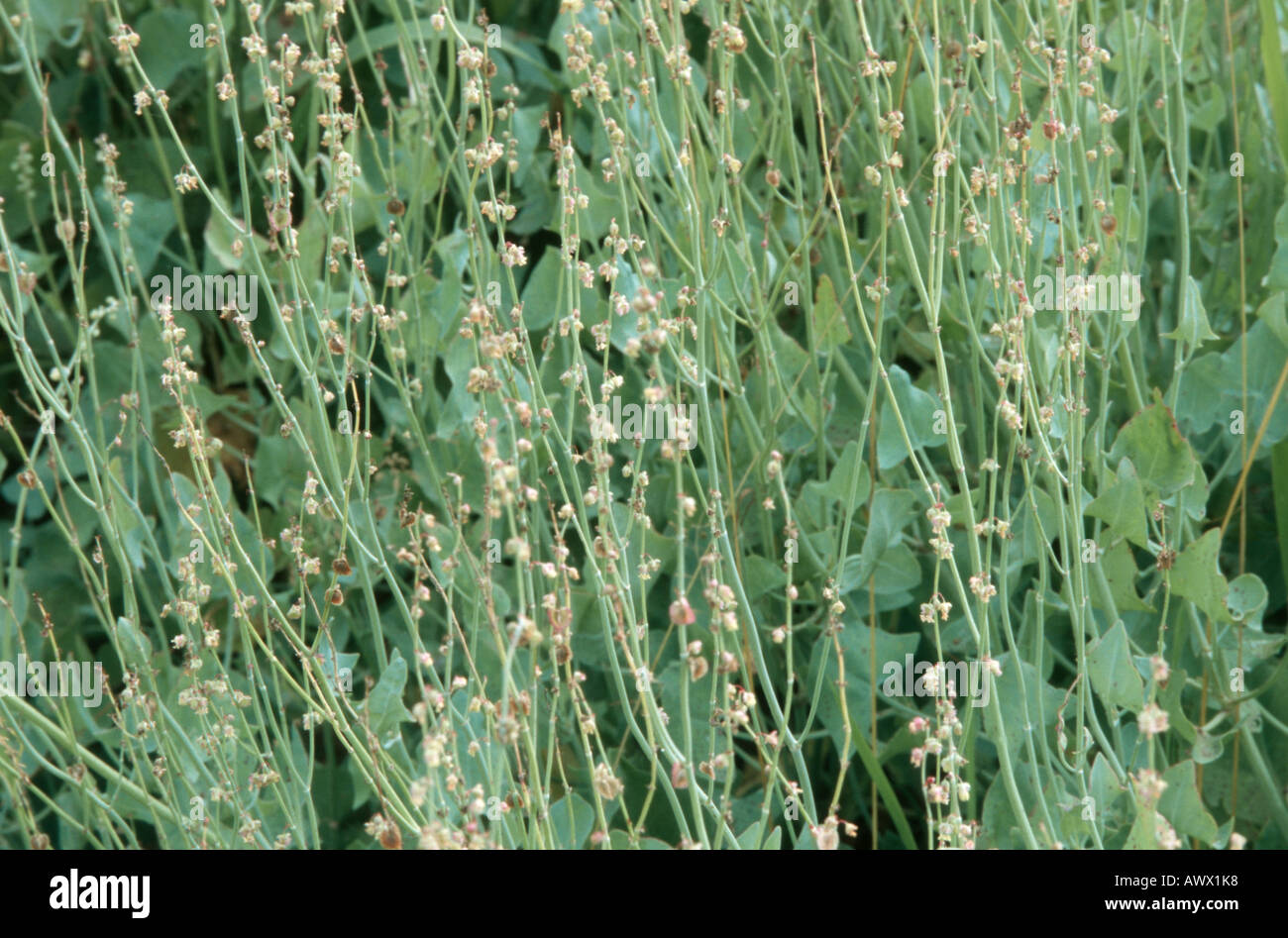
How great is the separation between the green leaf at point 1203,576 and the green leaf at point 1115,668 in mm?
140

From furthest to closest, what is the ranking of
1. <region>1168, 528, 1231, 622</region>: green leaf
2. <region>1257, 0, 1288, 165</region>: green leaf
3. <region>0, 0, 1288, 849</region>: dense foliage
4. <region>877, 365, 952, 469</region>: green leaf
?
<region>1257, 0, 1288, 165</region>: green leaf < <region>877, 365, 952, 469</region>: green leaf < <region>1168, 528, 1231, 622</region>: green leaf < <region>0, 0, 1288, 849</region>: dense foliage

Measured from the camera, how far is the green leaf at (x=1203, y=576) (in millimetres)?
1069

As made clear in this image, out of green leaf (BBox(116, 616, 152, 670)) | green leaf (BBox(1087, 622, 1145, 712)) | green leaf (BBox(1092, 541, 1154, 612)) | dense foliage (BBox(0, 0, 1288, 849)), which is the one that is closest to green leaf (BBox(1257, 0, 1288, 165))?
dense foliage (BBox(0, 0, 1288, 849))

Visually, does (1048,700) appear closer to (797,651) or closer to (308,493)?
(797,651)

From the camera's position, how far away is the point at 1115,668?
3.23 ft

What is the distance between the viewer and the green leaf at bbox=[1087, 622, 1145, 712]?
98 centimetres

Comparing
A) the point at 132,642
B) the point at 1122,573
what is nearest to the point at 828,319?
the point at 1122,573

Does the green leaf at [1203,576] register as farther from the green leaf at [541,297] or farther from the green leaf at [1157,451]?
the green leaf at [541,297]

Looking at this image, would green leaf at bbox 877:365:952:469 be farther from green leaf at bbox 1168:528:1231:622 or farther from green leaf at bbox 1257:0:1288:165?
green leaf at bbox 1257:0:1288:165

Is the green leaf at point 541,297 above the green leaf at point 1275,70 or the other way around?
the other way around

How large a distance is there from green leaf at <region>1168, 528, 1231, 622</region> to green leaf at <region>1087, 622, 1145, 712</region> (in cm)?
14

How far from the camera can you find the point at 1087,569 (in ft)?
3.72

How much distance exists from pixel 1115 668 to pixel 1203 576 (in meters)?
0.16

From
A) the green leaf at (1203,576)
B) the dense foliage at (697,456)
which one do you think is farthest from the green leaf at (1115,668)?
the green leaf at (1203,576)
